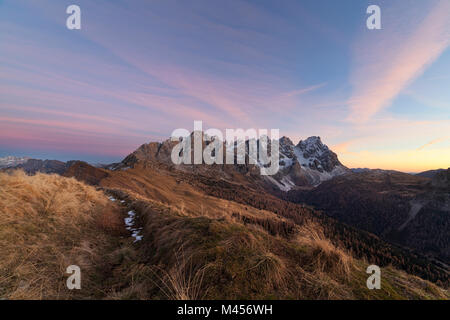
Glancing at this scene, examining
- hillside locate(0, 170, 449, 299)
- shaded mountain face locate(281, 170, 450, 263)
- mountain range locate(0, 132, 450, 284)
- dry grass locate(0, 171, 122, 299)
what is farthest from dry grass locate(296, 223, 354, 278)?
shaded mountain face locate(281, 170, 450, 263)

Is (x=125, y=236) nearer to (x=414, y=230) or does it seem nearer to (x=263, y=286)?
(x=263, y=286)

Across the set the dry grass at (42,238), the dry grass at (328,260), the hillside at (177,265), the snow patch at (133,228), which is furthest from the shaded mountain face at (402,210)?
the dry grass at (42,238)

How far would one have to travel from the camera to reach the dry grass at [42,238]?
3461mm

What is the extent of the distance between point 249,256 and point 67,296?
3799mm

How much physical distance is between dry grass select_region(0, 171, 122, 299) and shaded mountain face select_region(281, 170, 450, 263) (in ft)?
369

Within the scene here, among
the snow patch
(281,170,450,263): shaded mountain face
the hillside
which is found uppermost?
the hillside

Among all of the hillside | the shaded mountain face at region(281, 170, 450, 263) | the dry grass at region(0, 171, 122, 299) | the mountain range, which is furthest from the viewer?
the shaded mountain face at region(281, 170, 450, 263)

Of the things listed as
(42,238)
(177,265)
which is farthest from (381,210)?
(42,238)

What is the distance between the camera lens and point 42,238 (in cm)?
503

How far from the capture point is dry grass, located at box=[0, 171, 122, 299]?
3.46 meters

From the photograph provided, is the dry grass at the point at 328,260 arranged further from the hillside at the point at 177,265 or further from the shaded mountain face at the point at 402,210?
the shaded mountain face at the point at 402,210

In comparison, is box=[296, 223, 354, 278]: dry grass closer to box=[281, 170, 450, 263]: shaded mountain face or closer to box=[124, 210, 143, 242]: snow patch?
box=[124, 210, 143, 242]: snow patch

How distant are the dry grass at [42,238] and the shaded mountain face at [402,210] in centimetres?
11244

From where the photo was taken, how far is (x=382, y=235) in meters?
91.1
